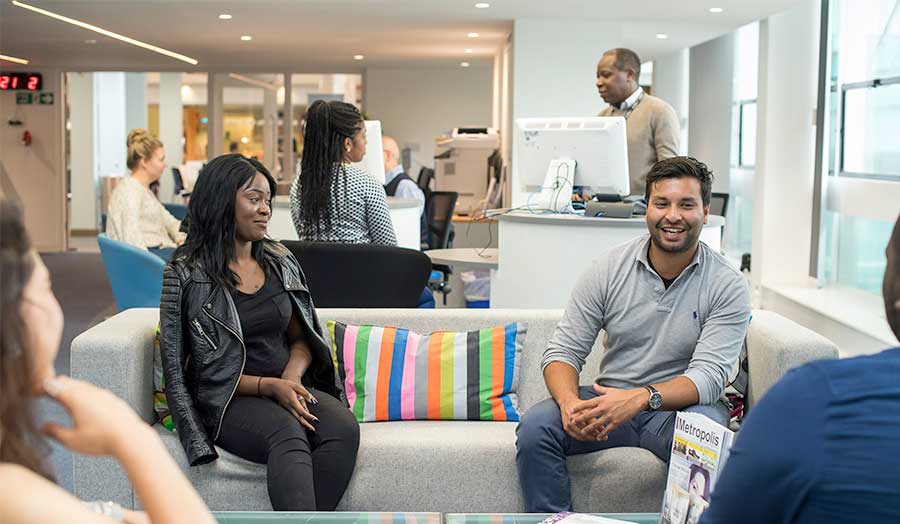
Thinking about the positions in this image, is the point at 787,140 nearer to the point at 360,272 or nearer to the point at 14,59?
the point at 360,272

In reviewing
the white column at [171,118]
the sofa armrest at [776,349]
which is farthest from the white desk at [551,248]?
the white column at [171,118]

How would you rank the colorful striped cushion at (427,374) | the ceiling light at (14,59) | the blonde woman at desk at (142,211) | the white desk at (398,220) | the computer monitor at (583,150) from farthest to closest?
1. the ceiling light at (14,59)
2. the blonde woman at desk at (142,211)
3. the white desk at (398,220)
4. the computer monitor at (583,150)
5. the colorful striped cushion at (427,374)

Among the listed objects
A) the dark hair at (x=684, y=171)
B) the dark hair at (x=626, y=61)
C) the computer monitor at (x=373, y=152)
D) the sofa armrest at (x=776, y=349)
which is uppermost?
the dark hair at (x=626, y=61)

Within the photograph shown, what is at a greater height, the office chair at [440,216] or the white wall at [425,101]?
the white wall at [425,101]

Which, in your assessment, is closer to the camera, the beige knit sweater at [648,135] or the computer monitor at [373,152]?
the beige knit sweater at [648,135]

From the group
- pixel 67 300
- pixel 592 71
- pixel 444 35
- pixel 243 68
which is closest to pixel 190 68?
pixel 243 68

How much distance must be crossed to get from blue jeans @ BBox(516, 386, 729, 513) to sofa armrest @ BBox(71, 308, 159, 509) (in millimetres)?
1088

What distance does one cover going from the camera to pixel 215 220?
3162 millimetres

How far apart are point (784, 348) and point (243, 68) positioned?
1291 centimetres

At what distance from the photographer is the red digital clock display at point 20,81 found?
1377cm

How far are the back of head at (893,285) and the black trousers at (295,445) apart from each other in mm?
1897

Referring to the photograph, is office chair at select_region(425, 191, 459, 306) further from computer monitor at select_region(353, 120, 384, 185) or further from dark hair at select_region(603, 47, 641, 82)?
dark hair at select_region(603, 47, 641, 82)

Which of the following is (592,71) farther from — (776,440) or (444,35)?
(776,440)

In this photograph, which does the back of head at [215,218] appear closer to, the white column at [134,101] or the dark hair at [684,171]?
the dark hair at [684,171]
